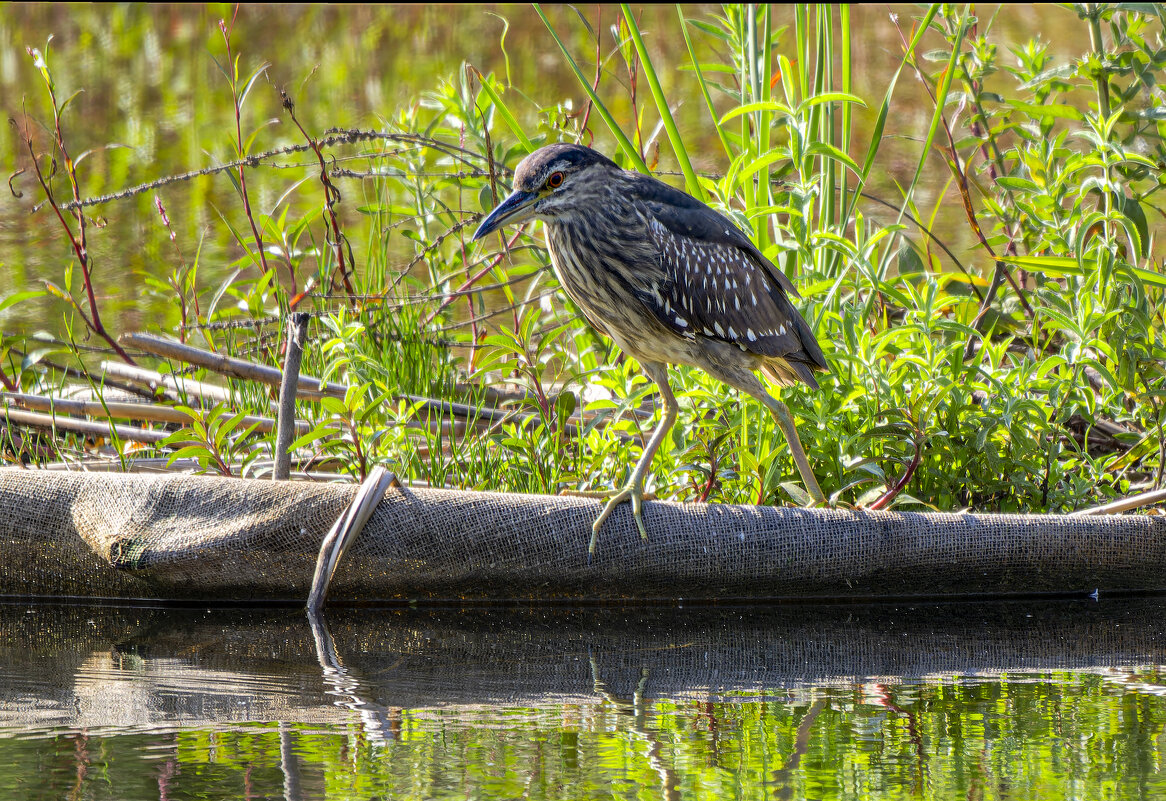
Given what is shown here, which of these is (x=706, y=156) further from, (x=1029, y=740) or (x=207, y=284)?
(x=1029, y=740)

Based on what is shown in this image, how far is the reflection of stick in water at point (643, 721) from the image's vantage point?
96.3 inches

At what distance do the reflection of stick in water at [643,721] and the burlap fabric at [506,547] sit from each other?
0.57m

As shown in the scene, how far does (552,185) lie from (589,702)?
69.3 inches

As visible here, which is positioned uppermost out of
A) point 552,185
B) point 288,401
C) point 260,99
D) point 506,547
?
point 260,99

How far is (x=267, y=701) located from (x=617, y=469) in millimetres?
1913

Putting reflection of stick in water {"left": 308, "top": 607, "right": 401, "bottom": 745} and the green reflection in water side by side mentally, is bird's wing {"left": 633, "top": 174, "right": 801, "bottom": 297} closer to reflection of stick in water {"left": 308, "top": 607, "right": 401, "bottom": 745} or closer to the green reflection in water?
reflection of stick in water {"left": 308, "top": 607, "right": 401, "bottom": 745}

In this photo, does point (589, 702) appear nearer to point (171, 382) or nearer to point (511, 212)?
point (511, 212)

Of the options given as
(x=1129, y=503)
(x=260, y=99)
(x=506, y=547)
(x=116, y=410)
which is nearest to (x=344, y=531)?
(x=506, y=547)

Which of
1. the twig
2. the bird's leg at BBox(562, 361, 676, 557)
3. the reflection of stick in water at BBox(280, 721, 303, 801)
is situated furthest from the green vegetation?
the reflection of stick in water at BBox(280, 721, 303, 801)

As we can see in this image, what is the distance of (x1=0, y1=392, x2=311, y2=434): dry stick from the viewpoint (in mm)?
4742

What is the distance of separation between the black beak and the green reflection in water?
1.60 m

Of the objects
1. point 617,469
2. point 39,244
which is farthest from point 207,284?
point 617,469

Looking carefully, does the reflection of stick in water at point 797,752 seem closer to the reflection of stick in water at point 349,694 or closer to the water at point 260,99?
the reflection of stick in water at point 349,694

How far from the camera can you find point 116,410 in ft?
16.2
